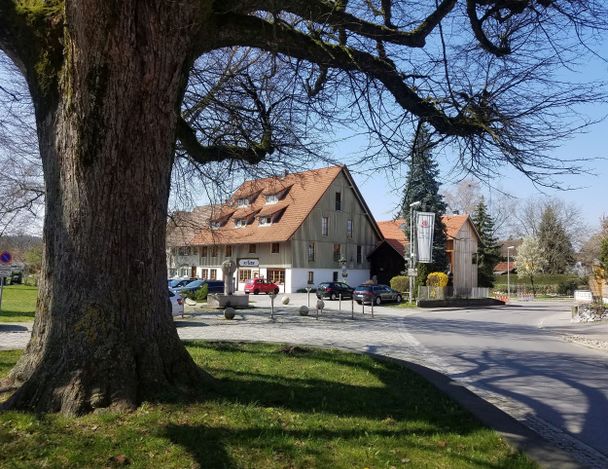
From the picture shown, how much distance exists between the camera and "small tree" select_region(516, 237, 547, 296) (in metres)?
72.2

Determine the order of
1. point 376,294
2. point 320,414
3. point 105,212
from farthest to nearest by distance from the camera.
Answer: point 376,294 < point 320,414 < point 105,212

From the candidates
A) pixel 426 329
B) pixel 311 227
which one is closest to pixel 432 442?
pixel 426 329

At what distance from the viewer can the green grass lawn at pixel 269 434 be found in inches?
172

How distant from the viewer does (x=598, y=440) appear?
20.9ft

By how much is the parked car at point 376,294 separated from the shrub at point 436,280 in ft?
8.85

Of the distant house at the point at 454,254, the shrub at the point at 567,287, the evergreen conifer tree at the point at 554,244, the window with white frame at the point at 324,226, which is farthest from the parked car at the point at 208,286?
the evergreen conifer tree at the point at 554,244

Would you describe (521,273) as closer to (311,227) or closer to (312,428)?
(311,227)

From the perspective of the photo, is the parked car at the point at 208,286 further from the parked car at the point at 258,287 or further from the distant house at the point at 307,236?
the distant house at the point at 307,236

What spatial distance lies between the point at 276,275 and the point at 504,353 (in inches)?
1576

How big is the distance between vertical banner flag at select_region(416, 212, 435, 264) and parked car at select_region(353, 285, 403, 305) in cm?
379

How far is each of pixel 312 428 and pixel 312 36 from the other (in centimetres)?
534

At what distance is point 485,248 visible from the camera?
63344mm

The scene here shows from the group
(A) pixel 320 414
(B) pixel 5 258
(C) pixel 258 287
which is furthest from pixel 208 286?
(A) pixel 320 414

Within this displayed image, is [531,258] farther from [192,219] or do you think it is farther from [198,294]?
[192,219]
